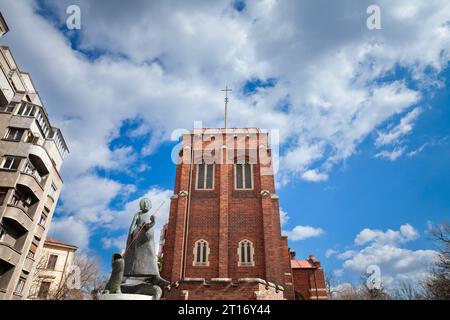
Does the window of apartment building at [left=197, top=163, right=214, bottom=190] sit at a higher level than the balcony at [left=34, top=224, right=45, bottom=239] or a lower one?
higher

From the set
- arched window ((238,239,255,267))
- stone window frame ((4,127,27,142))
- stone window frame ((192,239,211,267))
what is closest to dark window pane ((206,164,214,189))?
stone window frame ((192,239,211,267))

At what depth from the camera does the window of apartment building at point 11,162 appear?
2159 cm

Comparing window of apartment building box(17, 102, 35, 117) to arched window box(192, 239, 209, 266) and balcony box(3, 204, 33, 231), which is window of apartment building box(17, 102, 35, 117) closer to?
balcony box(3, 204, 33, 231)

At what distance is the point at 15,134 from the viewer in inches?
901

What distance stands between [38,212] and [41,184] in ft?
9.12

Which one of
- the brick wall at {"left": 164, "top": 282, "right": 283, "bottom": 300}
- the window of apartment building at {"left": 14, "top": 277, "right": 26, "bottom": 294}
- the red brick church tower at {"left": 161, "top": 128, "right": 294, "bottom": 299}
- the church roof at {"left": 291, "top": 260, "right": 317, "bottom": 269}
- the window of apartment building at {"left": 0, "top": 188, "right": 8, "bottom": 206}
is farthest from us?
the church roof at {"left": 291, "top": 260, "right": 317, "bottom": 269}

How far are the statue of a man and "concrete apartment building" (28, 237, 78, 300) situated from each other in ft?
95.5

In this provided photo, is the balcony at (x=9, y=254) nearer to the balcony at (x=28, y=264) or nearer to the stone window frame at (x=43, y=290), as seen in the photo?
the balcony at (x=28, y=264)

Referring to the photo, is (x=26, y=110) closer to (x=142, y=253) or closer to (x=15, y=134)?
(x=15, y=134)

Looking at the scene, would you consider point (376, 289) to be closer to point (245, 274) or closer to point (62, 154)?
point (245, 274)

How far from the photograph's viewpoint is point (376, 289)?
36969 millimetres

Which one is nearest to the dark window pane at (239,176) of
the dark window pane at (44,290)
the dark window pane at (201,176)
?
the dark window pane at (201,176)

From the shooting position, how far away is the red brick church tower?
19.7 metres

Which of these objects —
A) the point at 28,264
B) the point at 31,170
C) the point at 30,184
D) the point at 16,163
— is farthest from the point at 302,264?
the point at 16,163
